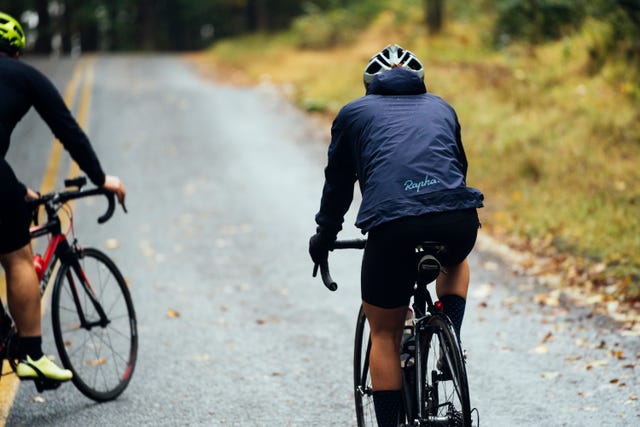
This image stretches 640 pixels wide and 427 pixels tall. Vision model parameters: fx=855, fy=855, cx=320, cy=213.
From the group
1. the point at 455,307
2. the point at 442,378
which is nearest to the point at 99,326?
the point at 455,307

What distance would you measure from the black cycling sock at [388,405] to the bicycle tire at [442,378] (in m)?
0.18

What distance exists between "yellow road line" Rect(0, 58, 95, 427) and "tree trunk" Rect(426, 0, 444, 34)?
9.34m

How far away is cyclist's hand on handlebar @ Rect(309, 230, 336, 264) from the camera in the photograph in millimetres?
4059

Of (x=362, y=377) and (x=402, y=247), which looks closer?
(x=402, y=247)

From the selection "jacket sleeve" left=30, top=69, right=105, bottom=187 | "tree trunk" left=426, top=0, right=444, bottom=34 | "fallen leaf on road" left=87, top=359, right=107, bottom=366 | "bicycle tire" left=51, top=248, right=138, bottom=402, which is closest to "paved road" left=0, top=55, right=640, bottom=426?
"bicycle tire" left=51, top=248, right=138, bottom=402

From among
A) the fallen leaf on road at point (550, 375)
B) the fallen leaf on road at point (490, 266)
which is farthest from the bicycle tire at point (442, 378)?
the fallen leaf on road at point (490, 266)

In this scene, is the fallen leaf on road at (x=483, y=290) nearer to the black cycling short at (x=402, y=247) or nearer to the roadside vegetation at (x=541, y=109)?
the roadside vegetation at (x=541, y=109)

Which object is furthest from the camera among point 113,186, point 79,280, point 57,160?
point 57,160

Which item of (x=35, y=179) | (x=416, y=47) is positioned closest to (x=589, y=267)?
(x=35, y=179)

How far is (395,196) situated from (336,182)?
0.45 m

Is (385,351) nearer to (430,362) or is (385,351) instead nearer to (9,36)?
(430,362)

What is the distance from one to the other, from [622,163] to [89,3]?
43.5m

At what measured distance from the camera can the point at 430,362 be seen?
3.86m

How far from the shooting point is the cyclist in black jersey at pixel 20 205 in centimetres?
479
